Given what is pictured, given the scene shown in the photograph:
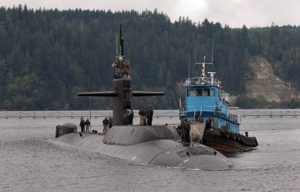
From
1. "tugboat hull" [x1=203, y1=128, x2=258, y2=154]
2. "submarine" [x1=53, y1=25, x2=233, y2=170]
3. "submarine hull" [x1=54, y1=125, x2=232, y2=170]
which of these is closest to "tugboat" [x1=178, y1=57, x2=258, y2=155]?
"tugboat hull" [x1=203, y1=128, x2=258, y2=154]

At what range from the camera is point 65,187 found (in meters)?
27.5

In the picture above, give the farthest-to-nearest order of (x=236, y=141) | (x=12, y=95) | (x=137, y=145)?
(x=12, y=95) → (x=236, y=141) → (x=137, y=145)

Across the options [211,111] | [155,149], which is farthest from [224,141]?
[155,149]

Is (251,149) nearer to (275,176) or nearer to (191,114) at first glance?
(191,114)

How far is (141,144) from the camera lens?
1325 inches

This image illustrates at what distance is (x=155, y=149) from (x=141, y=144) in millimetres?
2057

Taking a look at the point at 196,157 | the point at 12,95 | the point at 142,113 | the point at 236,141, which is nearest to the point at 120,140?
the point at 142,113

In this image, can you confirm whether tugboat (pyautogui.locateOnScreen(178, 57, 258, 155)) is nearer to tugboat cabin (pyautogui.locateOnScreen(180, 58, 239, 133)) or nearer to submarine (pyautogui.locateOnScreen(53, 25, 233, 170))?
tugboat cabin (pyautogui.locateOnScreen(180, 58, 239, 133))

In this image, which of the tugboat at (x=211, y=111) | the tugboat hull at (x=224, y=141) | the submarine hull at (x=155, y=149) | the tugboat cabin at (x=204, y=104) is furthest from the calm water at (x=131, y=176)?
the tugboat cabin at (x=204, y=104)

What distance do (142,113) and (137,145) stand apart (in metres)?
7.93

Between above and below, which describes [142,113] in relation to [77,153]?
above

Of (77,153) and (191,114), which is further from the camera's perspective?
(191,114)

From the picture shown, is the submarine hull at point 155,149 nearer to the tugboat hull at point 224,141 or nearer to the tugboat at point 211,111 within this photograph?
the tugboat hull at point 224,141

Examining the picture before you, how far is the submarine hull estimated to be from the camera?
95.7 feet
